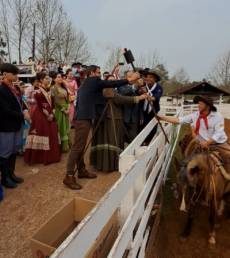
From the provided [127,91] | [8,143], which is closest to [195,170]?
[127,91]

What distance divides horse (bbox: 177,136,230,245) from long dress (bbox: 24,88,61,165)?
2551 millimetres

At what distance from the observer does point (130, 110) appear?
4520mm

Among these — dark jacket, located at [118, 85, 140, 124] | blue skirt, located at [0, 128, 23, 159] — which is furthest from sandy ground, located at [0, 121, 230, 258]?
dark jacket, located at [118, 85, 140, 124]

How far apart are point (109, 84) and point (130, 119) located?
3.32 ft

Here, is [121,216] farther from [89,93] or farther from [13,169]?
[13,169]

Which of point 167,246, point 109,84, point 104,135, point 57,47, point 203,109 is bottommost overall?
point 167,246

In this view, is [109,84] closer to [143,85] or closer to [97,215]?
[143,85]

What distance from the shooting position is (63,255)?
889mm

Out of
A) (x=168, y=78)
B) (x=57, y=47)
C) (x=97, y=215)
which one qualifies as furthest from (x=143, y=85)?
(x=168, y=78)

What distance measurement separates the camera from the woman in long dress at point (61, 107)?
525 centimetres

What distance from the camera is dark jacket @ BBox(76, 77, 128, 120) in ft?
12.2

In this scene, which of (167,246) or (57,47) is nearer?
(167,246)

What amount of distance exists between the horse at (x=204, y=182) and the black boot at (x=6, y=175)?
7.81 feet

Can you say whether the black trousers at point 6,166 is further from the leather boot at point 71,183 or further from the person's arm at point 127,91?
the person's arm at point 127,91
